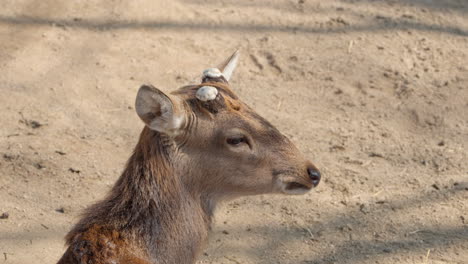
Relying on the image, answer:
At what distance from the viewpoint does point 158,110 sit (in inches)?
203

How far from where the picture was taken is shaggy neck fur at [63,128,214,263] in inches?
207

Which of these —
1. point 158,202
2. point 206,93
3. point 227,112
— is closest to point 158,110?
point 206,93

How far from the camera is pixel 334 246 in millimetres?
7008

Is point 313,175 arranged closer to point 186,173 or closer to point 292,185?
point 292,185

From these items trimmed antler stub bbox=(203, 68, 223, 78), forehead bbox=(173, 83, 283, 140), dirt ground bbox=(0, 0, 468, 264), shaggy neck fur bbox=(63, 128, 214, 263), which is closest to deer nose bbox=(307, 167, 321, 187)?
forehead bbox=(173, 83, 283, 140)

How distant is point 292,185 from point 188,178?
77cm

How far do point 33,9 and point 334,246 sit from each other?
5144 mm

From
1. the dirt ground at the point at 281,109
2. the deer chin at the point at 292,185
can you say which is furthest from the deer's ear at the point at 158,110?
the dirt ground at the point at 281,109

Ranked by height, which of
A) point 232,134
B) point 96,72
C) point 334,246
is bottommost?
point 334,246

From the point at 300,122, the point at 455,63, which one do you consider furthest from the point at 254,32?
the point at 455,63

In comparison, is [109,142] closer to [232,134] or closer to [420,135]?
[232,134]

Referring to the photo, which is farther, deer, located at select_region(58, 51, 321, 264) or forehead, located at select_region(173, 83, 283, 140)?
forehead, located at select_region(173, 83, 283, 140)

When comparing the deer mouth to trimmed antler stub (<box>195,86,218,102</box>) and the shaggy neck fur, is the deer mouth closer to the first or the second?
the shaggy neck fur

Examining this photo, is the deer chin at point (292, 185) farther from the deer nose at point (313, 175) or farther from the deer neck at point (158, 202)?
the deer neck at point (158, 202)
